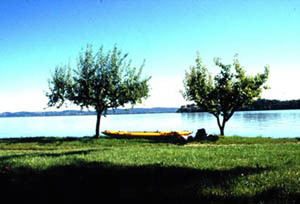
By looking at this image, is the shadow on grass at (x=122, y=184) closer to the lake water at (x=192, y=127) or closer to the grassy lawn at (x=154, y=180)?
the grassy lawn at (x=154, y=180)

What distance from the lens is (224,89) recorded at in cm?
2959

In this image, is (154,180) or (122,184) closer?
(122,184)

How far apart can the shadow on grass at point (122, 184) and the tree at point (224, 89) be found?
2189 centimetres

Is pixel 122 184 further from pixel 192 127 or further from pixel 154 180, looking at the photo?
pixel 192 127

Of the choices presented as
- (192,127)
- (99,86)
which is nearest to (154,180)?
(99,86)

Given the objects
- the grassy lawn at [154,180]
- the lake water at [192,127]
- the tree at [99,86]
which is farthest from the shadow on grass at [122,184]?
the lake water at [192,127]

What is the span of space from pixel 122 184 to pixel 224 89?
24.5 m

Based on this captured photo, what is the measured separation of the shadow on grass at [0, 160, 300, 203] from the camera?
6.14 meters

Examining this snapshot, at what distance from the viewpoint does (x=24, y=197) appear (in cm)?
658

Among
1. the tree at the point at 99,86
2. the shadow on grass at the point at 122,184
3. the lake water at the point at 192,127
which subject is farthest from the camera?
the lake water at the point at 192,127

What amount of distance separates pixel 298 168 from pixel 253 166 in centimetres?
142

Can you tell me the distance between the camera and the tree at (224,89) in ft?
95.5

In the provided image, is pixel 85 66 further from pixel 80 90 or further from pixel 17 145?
pixel 17 145

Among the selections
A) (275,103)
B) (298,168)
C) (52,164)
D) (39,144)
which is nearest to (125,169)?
(52,164)
